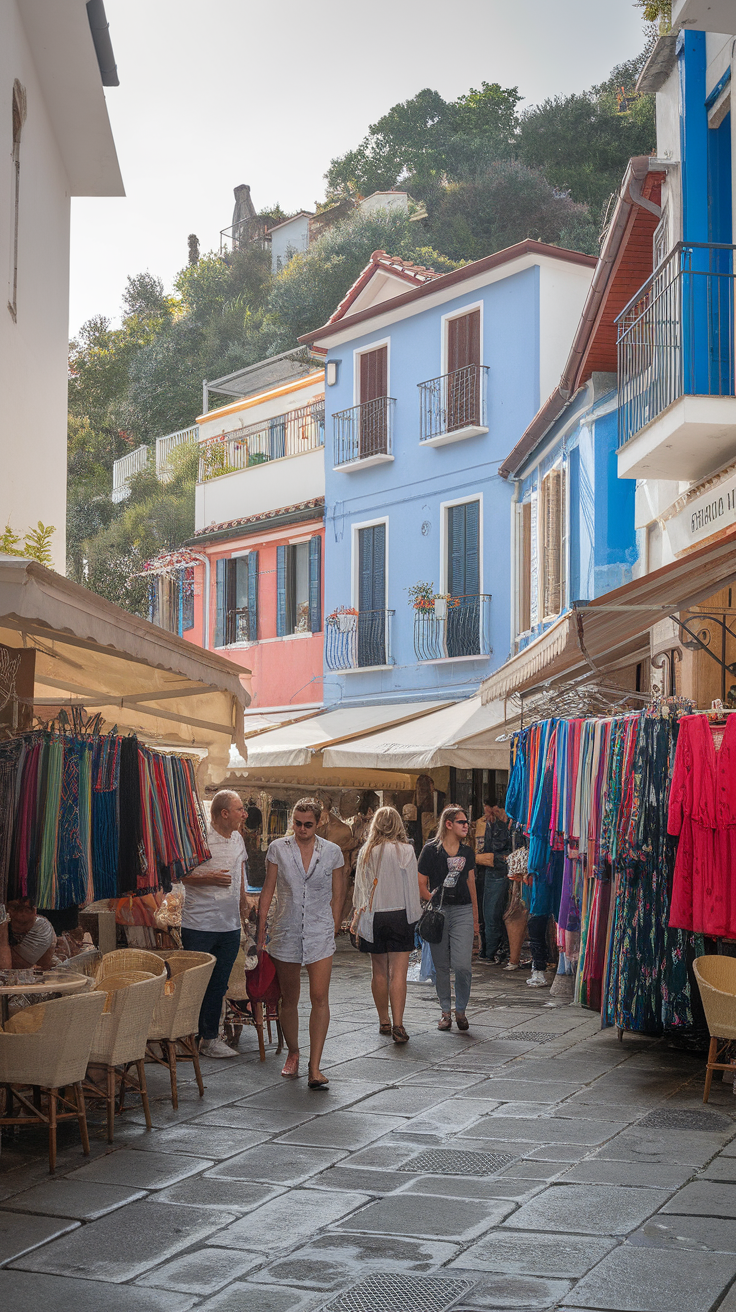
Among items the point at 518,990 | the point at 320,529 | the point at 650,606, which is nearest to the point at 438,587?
the point at 320,529

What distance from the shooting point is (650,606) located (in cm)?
866

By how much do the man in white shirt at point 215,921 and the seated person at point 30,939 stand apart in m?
1.20

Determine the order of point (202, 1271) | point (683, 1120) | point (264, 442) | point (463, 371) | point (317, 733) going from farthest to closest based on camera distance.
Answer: point (264, 442)
point (463, 371)
point (317, 733)
point (683, 1120)
point (202, 1271)

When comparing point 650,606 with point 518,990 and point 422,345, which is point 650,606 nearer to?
point 518,990

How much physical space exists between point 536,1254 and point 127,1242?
4.95 ft

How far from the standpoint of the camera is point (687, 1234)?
197 inches

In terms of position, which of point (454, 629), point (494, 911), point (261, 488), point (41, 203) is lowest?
point (494, 911)

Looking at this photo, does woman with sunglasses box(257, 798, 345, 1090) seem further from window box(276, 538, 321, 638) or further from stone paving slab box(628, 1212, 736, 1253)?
window box(276, 538, 321, 638)

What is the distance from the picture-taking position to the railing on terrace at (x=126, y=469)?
129 ft

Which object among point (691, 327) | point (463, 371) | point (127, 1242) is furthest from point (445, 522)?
point (127, 1242)

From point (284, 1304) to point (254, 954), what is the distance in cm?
527

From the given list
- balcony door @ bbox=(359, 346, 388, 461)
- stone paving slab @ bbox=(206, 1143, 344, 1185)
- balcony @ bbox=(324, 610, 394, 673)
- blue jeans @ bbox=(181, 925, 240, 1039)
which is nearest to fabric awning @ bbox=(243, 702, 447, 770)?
balcony @ bbox=(324, 610, 394, 673)

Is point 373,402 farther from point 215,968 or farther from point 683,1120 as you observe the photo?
point 683,1120

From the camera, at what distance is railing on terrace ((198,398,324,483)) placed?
25859 millimetres
